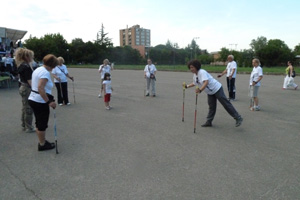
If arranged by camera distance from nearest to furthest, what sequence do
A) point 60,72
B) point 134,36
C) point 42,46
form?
point 60,72
point 42,46
point 134,36

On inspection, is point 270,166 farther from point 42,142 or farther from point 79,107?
point 79,107

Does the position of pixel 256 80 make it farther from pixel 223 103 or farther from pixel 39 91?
pixel 39 91

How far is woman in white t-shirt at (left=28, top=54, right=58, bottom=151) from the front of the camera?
13.6ft

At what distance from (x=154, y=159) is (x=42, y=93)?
90.6 inches

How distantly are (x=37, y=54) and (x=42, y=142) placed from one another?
235ft

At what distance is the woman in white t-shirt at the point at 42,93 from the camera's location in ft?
13.6

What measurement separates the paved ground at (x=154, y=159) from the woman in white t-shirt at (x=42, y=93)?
0.59 metres

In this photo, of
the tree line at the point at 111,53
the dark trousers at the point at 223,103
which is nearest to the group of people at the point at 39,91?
the dark trousers at the point at 223,103

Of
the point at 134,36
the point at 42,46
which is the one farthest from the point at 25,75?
the point at 134,36

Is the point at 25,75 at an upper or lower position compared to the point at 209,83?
upper

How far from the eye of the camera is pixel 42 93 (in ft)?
13.5

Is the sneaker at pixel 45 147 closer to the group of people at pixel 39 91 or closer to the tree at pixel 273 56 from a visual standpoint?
the group of people at pixel 39 91

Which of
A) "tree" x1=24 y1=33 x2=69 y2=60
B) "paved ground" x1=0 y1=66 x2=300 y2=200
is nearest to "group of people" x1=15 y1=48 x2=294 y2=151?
"paved ground" x1=0 y1=66 x2=300 y2=200

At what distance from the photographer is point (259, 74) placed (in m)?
7.89
